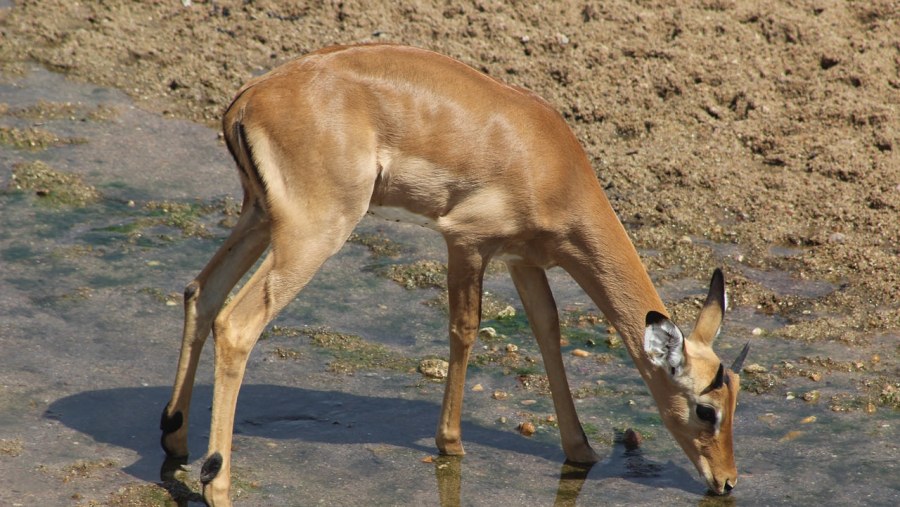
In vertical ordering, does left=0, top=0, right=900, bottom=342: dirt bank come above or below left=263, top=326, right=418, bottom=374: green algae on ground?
above

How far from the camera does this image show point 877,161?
9625 millimetres

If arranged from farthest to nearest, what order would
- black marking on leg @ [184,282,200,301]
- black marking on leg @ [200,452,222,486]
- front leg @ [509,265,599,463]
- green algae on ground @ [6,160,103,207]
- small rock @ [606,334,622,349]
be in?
green algae on ground @ [6,160,103,207]
small rock @ [606,334,622,349]
front leg @ [509,265,599,463]
black marking on leg @ [184,282,200,301]
black marking on leg @ [200,452,222,486]

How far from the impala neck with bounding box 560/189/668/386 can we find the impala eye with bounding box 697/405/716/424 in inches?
12.7

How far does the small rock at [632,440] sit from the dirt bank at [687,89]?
5.47 feet

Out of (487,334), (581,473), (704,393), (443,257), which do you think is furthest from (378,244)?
(704,393)

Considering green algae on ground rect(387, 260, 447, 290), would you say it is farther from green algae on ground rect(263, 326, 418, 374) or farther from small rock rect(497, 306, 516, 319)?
green algae on ground rect(263, 326, 418, 374)

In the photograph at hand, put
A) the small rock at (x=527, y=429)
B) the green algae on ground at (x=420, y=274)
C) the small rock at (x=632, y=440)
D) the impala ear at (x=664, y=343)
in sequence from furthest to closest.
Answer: the green algae on ground at (x=420, y=274) → the small rock at (x=527, y=429) → the small rock at (x=632, y=440) → the impala ear at (x=664, y=343)

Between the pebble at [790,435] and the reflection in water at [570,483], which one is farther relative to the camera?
the pebble at [790,435]

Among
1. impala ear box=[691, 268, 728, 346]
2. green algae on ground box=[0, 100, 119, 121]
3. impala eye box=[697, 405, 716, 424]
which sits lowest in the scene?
green algae on ground box=[0, 100, 119, 121]

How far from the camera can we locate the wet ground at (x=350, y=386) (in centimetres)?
606

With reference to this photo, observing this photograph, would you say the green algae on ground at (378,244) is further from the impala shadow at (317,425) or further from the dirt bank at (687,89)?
the impala shadow at (317,425)

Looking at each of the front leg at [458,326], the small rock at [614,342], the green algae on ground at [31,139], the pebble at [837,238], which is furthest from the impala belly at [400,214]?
the green algae on ground at [31,139]

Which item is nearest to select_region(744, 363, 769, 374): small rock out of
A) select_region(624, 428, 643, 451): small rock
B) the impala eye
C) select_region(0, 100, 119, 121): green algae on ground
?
select_region(624, 428, 643, 451): small rock

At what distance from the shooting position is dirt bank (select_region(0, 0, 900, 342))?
8711mm
